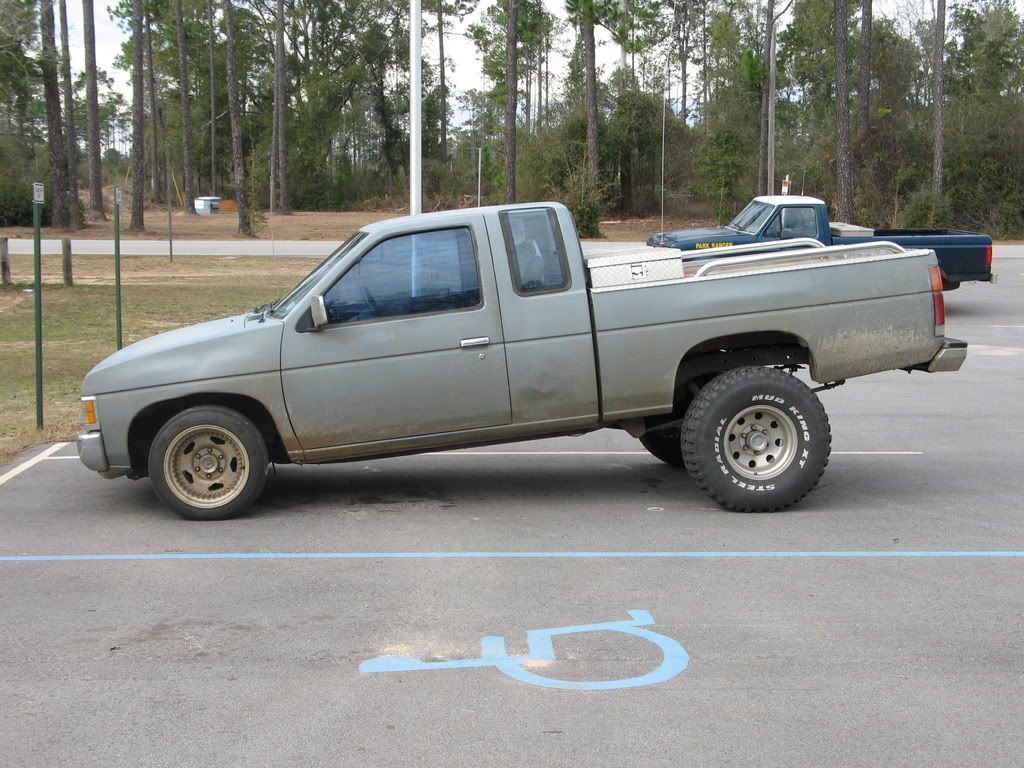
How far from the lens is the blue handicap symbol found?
5043 millimetres

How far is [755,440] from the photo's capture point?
26.1 feet

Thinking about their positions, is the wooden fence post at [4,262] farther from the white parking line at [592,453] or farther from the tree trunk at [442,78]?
the tree trunk at [442,78]

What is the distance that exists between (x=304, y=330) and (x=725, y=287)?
2742 millimetres

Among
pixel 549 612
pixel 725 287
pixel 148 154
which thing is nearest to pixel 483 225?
pixel 725 287

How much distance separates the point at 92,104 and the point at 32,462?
142ft

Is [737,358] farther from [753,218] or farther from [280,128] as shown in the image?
[280,128]

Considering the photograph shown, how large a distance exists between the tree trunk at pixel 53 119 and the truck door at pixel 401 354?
30.7m

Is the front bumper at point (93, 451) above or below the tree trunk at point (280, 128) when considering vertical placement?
below

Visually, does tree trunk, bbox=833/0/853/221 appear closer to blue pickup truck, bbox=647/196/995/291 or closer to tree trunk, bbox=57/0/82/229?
blue pickup truck, bbox=647/196/995/291

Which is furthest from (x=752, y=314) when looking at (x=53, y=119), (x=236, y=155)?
(x=236, y=155)

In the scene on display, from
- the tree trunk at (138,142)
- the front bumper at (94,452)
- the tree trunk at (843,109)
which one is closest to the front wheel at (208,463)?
the front bumper at (94,452)

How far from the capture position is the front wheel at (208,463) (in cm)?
774

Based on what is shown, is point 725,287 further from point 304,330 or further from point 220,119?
point 220,119

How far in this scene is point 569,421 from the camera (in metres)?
7.92
